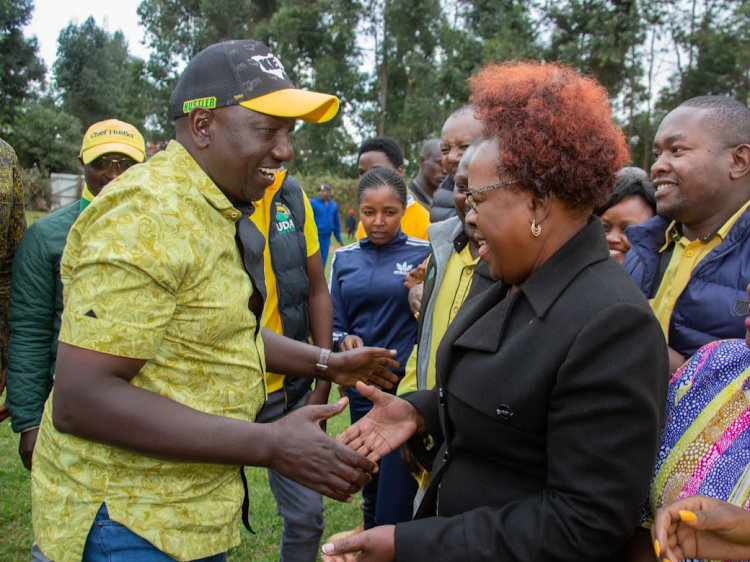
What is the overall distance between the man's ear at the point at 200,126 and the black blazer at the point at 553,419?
109 cm

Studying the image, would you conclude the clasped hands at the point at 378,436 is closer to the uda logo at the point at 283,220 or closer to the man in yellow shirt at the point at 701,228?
the man in yellow shirt at the point at 701,228

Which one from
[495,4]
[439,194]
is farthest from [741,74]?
[439,194]

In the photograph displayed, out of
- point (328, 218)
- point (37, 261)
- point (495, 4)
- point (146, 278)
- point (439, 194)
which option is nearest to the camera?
point (146, 278)

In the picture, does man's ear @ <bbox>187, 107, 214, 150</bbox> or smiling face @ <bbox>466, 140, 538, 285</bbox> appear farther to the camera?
man's ear @ <bbox>187, 107, 214, 150</bbox>

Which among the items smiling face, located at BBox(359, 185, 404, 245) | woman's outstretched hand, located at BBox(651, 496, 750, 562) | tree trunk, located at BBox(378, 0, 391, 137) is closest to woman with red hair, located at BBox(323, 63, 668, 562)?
woman's outstretched hand, located at BBox(651, 496, 750, 562)

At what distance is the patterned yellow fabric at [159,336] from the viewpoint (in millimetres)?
1681

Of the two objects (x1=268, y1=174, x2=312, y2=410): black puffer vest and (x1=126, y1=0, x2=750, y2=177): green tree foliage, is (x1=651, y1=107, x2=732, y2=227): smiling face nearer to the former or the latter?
(x1=268, y1=174, x2=312, y2=410): black puffer vest

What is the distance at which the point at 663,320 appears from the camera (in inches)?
106

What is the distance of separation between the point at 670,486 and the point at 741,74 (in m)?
30.6

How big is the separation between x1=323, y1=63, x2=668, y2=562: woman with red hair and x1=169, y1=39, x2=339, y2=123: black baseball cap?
0.63 metres

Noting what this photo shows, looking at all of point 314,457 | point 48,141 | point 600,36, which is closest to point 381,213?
point 314,457

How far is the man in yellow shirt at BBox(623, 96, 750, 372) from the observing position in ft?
8.20

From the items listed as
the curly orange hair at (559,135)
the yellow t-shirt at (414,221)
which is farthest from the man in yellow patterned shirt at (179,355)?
the yellow t-shirt at (414,221)

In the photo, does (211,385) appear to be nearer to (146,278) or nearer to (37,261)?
(146,278)
